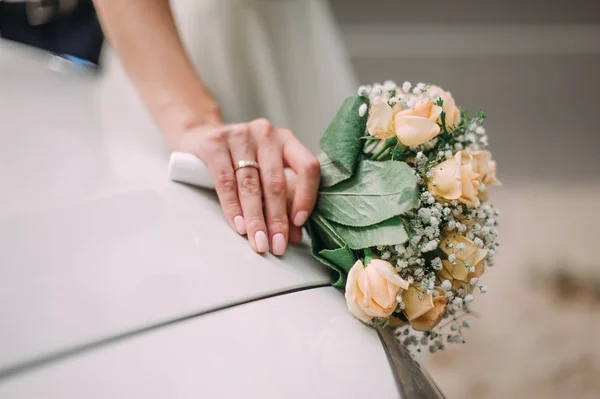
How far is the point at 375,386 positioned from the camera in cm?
52

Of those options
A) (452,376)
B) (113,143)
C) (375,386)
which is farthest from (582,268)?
(113,143)

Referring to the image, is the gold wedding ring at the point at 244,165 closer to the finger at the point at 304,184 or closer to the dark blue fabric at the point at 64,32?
the finger at the point at 304,184

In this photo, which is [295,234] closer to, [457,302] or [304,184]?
[304,184]

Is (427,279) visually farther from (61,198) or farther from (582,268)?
(582,268)

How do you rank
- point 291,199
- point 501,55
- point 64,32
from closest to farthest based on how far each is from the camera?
point 291,199, point 64,32, point 501,55

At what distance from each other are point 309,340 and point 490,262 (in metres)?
0.28

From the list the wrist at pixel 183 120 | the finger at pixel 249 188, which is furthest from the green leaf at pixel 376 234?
the wrist at pixel 183 120

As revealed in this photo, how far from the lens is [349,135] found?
64 centimetres

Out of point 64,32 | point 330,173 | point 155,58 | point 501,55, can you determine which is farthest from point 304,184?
point 501,55

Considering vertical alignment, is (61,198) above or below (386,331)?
above

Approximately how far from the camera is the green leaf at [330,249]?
2.04ft

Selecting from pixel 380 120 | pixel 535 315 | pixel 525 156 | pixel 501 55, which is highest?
pixel 380 120

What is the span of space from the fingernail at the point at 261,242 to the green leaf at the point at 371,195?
9 centimetres

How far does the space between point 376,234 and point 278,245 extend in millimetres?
138
